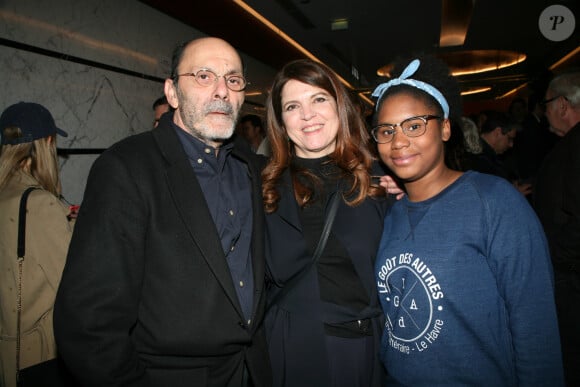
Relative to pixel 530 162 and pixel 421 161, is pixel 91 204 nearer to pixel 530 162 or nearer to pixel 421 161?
pixel 421 161

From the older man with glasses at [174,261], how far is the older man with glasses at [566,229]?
6.80 feet

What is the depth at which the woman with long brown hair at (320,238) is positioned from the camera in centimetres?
171

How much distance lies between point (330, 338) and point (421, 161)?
0.95 m

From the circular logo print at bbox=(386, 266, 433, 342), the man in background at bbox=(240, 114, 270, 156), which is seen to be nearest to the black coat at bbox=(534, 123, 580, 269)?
the circular logo print at bbox=(386, 266, 433, 342)

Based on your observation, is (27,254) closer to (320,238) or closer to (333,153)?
(320,238)

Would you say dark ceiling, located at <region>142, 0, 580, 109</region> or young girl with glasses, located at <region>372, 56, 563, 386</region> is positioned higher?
dark ceiling, located at <region>142, 0, 580, 109</region>

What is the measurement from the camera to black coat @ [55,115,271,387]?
1225 millimetres

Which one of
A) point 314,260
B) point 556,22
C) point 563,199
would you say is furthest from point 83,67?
point 556,22

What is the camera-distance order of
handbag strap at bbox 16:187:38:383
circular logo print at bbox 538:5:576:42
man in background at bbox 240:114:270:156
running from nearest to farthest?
handbag strap at bbox 16:187:38:383, circular logo print at bbox 538:5:576:42, man in background at bbox 240:114:270:156

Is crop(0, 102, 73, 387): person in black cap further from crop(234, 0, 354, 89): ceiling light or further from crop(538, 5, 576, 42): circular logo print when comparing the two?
crop(538, 5, 576, 42): circular logo print

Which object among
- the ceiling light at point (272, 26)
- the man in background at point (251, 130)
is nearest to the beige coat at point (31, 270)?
the ceiling light at point (272, 26)

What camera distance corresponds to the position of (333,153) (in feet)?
6.95

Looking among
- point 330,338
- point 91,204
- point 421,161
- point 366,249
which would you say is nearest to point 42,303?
point 91,204

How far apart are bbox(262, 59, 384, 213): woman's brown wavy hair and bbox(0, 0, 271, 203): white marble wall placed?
2.38 metres
